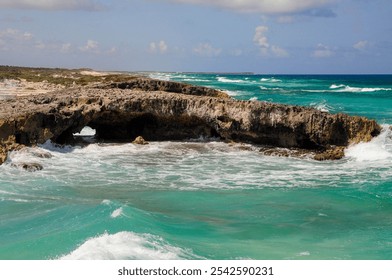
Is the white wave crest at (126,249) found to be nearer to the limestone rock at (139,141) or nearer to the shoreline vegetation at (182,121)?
the shoreline vegetation at (182,121)

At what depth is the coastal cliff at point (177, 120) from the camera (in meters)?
19.8

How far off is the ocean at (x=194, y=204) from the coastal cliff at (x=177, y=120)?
80 centimetres

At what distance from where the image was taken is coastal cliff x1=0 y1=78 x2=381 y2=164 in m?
19.8

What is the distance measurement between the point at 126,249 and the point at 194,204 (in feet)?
13.0

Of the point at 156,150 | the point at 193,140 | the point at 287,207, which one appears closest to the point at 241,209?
the point at 287,207

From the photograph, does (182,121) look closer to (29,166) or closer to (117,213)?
(29,166)

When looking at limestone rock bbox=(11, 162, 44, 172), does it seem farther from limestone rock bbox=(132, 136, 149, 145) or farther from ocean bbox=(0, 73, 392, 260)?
limestone rock bbox=(132, 136, 149, 145)

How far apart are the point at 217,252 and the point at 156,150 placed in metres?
11.1

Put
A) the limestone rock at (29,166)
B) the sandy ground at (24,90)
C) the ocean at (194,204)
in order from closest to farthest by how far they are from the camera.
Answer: the ocean at (194,204)
the limestone rock at (29,166)
the sandy ground at (24,90)

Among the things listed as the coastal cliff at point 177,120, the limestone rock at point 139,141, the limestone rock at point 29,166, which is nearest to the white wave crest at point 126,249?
the limestone rock at point 29,166

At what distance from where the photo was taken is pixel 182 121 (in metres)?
22.2

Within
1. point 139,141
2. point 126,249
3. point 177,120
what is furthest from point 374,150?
point 126,249

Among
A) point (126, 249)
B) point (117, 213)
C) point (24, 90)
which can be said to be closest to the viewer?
point (126, 249)
